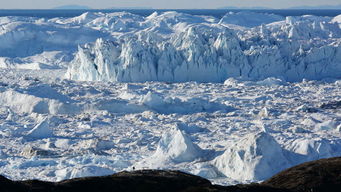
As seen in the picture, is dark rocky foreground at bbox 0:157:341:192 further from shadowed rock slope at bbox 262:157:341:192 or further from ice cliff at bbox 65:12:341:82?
ice cliff at bbox 65:12:341:82

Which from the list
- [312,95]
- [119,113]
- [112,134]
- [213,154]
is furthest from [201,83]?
[213,154]

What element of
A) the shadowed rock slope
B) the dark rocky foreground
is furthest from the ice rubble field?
the dark rocky foreground

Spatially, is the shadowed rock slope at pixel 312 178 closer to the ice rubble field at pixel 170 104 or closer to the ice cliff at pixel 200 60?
the ice rubble field at pixel 170 104

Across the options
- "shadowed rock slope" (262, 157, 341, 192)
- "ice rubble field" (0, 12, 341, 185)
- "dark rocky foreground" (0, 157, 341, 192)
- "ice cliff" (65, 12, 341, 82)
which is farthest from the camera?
"ice cliff" (65, 12, 341, 82)

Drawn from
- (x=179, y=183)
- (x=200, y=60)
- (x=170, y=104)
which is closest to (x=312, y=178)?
(x=179, y=183)

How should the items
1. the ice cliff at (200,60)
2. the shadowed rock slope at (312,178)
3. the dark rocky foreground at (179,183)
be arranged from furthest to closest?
the ice cliff at (200,60), the shadowed rock slope at (312,178), the dark rocky foreground at (179,183)

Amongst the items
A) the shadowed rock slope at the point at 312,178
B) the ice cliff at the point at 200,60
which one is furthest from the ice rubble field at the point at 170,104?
the shadowed rock slope at the point at 312,178
